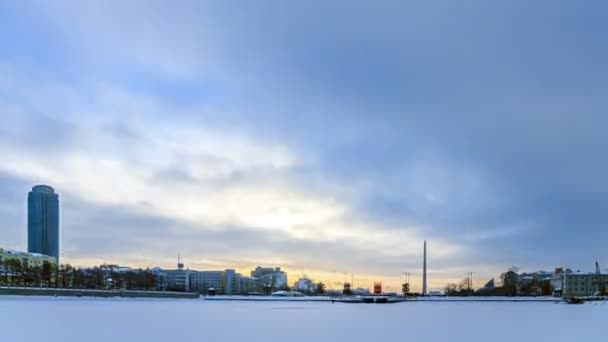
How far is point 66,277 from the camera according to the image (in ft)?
359

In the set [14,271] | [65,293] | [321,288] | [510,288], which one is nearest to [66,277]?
[14,271]

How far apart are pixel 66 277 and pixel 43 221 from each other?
275ft

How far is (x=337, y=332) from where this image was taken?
74.1 ft

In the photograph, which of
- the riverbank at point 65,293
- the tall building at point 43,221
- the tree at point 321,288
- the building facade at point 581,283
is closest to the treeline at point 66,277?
the riverbank at point 65,293

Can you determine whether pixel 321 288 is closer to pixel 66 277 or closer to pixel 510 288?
pixel 510 288

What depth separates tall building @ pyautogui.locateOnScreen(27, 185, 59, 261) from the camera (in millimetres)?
183875

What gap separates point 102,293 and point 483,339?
77109 millimetres

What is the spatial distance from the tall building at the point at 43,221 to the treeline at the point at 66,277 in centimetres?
6750

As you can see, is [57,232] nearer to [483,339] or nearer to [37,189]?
[37,189]

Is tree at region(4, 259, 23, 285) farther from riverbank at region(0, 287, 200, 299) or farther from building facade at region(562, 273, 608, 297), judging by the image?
building facade at region(562, 273, 608, 297)

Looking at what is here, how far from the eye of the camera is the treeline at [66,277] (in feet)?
334

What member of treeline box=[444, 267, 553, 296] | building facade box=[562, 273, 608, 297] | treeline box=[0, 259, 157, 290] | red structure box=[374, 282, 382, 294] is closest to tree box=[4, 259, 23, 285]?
treeline box=[0, 259, 157, 290]

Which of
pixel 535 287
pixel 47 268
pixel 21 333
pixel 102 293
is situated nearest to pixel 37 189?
pixel 47 268

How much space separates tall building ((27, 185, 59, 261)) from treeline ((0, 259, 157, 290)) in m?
67.5
